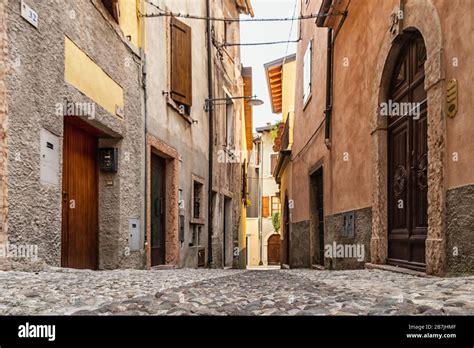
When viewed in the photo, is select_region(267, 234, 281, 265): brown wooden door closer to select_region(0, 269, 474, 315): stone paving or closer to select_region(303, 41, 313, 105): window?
select_region(303, 41, 313, 105): window

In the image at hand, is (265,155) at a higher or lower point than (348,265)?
higher

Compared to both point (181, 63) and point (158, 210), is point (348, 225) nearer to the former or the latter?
point (158, 210)

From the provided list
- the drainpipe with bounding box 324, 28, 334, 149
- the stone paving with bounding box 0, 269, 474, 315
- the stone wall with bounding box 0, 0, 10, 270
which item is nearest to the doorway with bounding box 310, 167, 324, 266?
the drainpipe with bounding box 324, 28, 334, 149

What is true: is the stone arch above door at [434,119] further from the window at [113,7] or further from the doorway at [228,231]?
the doorway at [228,231]

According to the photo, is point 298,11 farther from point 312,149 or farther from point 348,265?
point 348,265

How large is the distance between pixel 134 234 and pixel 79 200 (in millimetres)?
1124

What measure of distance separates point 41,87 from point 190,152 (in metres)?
5.70

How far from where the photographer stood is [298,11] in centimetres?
1426

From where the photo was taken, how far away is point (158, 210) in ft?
28.0

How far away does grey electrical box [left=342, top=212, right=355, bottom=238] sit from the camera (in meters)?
6.65

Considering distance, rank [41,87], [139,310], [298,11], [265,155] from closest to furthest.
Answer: [139,310], [41,87], [298,11], [265,155]

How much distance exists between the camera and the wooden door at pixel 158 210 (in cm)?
826

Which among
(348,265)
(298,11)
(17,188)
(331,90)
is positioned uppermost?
(298,11)
